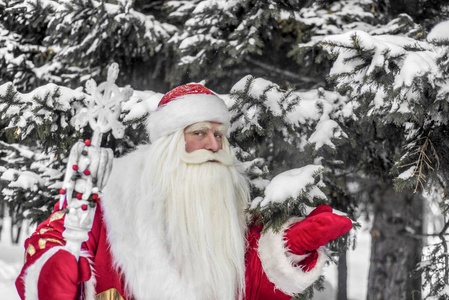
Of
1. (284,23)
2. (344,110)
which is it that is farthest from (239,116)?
(284,23)

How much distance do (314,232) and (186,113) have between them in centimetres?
105

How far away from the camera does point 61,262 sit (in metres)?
2.25

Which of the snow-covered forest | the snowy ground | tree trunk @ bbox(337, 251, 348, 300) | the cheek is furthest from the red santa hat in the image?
tree trunk @ bbox(337, 251, 348, 300)

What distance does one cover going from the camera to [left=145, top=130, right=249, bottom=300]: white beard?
2.67 m

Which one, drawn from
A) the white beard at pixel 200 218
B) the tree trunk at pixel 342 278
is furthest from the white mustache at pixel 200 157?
the tree trunk at pixel 342 278

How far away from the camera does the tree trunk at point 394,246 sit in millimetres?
4871

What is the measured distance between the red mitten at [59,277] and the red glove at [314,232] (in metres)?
1.21

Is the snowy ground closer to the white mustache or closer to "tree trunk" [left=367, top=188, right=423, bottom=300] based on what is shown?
"tree trunk" [left=367, top=188, right=423, bottom=300]

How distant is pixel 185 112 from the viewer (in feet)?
9.31

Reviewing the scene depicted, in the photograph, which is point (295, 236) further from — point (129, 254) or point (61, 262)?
point (61, 262)

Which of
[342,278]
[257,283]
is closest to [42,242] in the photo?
[257,283]

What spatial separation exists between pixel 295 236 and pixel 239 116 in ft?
3.44

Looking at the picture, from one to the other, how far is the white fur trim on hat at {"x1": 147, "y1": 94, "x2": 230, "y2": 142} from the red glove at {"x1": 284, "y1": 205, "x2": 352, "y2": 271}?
836 millimetres

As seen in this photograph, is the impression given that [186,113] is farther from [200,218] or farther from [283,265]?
[283,265]
